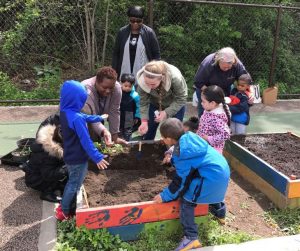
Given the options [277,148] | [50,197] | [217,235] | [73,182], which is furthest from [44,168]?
[277,148]

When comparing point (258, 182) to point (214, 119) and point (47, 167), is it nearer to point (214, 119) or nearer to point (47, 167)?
point (214, 119)

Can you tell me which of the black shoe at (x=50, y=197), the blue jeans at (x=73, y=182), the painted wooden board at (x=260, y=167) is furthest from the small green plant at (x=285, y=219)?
the black shoe at (x=50, y=197)

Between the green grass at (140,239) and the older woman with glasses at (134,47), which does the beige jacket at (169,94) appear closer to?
the older woman with glasses at (134,47)

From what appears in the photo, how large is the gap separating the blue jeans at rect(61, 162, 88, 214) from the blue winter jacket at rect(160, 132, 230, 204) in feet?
2.61

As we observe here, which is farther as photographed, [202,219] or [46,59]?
[46,59]

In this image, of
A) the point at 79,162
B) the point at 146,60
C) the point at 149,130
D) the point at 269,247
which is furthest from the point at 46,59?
the point at 269,247

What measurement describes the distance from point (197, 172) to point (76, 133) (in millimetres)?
1062

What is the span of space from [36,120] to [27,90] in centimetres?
283

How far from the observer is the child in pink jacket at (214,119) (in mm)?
4332

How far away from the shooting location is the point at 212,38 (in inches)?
404

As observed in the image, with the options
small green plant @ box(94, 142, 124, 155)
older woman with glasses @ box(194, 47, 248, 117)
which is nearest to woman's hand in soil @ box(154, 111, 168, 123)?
small green plant @ box(94, 142, 124, 155)

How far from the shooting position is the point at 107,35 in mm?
9938

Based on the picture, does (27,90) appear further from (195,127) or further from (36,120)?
(195,127)

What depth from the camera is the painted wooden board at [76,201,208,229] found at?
3.40 metres
